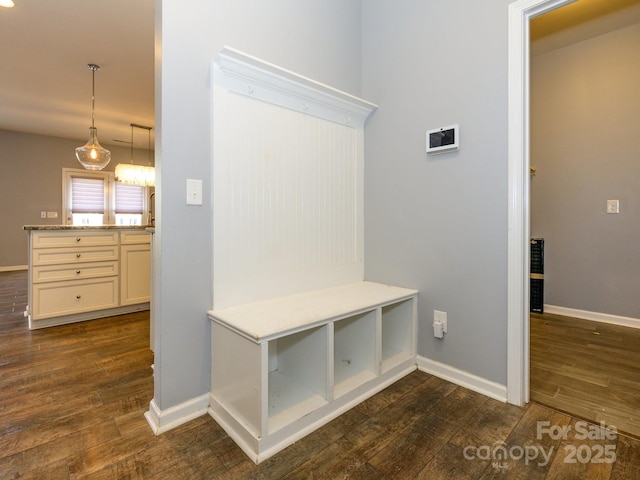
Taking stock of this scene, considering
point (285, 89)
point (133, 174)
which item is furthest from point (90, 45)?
point (285, 89)

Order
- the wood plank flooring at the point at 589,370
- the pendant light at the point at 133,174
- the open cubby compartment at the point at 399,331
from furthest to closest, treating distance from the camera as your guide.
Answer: the pendant light at the point at 133,174 → the open cubby compartment at the point at 399,331 → the wood plank flooring at the point at 589,370

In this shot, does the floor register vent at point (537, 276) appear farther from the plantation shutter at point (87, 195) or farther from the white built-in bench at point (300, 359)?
the plantation shutter at point (87, 195)

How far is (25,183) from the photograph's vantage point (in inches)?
241

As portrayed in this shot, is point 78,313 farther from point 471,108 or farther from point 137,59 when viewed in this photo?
point 471,108

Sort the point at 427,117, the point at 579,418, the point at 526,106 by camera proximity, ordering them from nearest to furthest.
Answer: the point at 579,418 < the point at 526,106 < the point at 427,117

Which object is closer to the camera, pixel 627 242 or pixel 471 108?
pixel 471 108

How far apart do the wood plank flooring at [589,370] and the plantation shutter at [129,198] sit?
7640 mm

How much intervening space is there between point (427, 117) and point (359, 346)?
148 cm

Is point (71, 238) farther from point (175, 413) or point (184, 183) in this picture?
point (175, 413)

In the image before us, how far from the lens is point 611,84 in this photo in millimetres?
2914

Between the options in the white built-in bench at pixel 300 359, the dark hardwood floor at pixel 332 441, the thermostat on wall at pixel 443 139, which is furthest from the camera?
the thermostat on wall at pixel 443 139

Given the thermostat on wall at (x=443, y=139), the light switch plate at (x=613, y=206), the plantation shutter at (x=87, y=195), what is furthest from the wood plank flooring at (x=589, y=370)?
the plantation shutter at (x=87, y=195)

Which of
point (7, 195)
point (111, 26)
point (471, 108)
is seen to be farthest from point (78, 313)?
point (7, 195)

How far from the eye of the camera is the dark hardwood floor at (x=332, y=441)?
1219 millimetres
